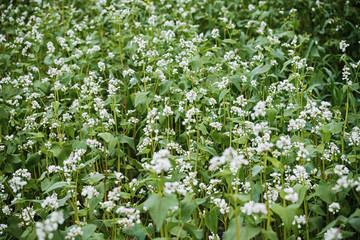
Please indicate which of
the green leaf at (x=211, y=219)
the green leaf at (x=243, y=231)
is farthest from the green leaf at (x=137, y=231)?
the green leaf at (x=243, y=231)

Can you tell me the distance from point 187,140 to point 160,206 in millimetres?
1110

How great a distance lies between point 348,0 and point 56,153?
14.7ft

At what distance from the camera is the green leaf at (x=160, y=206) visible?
1679 mm

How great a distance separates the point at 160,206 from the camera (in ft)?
5.68

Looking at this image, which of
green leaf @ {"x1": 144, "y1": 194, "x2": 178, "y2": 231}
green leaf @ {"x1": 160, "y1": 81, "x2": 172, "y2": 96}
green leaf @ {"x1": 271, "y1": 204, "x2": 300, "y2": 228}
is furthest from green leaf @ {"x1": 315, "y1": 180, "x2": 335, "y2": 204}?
green leaf @ {"x1": 160, "y1": 81, "x2": 172, "y2": 96}

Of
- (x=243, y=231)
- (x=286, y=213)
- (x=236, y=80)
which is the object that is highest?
(x=236, y=80)

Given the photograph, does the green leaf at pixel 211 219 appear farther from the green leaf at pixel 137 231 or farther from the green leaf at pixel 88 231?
the green leaf at pixel 88 231

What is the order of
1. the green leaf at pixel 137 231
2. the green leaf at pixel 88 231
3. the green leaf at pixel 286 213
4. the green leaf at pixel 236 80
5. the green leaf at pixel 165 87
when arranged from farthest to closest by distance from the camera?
1. the green leaf at pixel 165 87
2. the green leaf at pixel 236 80
3. the green leaf at pixel 137 231
4. the green leaf at pixel 88 231
5. the green leaf at pixel 286 213

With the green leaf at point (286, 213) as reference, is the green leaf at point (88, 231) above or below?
below

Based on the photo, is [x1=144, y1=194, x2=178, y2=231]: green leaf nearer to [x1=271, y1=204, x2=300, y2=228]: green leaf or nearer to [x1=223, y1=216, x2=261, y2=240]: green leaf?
[x1=223, y1=216, x2=261, y2=240]: green leaf

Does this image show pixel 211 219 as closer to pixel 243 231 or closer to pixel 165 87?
pixel 243 231

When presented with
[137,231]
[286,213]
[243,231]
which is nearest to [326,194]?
[286,213]

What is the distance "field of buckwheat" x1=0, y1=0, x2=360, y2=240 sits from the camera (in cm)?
211

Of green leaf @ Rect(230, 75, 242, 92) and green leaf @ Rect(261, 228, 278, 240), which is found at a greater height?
green leaf @ Rect(230, 75, 242, 92)
